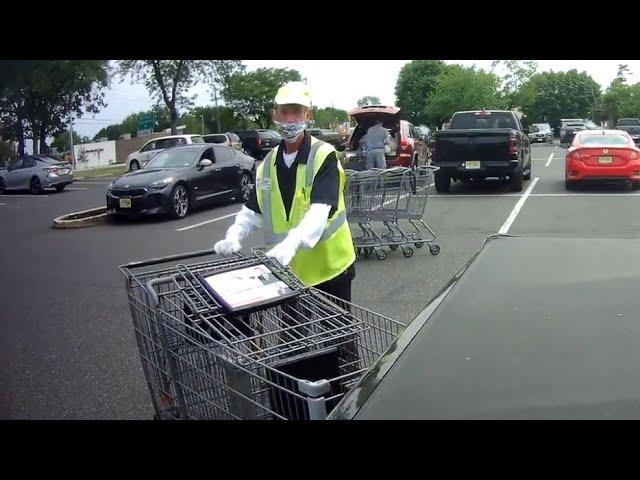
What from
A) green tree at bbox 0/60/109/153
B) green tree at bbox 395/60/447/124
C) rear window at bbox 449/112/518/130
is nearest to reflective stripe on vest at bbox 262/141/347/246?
green tree at bbox 0/60/109/153

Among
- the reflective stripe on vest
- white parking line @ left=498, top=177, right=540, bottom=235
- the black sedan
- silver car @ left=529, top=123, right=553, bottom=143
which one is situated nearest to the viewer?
the reflective stripe on vest

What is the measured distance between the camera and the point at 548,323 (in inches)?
89.1

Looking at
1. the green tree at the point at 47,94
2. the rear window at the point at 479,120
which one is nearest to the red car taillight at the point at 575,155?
the rear window at the point at 479,120

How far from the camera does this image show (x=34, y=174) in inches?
967

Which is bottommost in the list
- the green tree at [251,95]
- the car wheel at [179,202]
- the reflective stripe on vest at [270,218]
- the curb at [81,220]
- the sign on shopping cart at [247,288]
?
the curb at [81,220]

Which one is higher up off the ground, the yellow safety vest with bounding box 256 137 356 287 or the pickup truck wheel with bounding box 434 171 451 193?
the yellow safety vest with bounding box 256 137 356 287

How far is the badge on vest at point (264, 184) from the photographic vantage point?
360cm

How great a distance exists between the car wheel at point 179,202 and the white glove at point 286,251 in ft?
38.7

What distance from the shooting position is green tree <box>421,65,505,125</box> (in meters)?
23.4

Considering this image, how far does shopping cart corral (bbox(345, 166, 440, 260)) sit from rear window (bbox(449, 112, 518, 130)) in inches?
327

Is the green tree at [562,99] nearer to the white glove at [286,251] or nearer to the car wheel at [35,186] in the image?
the car wheel at [35,186]

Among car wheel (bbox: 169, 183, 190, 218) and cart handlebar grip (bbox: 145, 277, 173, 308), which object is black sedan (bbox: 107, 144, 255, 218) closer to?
car wheel (bbox: 169, 183, 190, 218)
